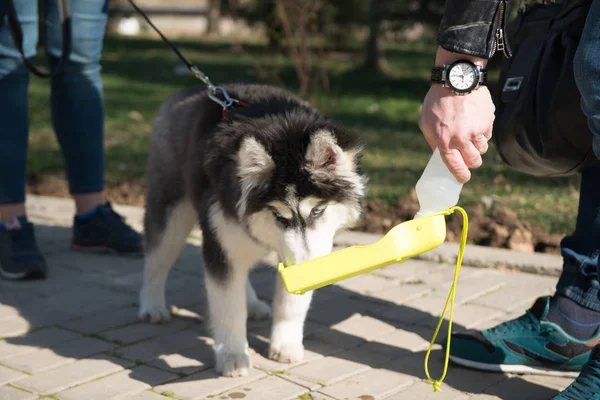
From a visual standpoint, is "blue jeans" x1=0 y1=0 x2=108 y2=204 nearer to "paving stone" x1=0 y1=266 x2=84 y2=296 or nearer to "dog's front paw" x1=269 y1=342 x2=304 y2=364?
"paving stone" x1=0 y1=266 x2=84 y2=296

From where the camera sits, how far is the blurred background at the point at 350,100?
553 centimetres

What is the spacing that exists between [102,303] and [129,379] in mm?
1053

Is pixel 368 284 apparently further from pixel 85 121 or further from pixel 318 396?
pixel 85 121

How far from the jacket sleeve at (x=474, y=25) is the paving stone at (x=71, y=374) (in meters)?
2.01

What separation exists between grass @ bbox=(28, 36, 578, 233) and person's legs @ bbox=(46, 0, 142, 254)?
59.6 inches

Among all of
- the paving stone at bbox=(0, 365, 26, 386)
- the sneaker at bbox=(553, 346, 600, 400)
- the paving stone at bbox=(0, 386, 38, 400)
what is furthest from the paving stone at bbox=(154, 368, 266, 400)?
the sneaker at bbox=(553, 346, 600, 400)

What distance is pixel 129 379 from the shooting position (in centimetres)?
335

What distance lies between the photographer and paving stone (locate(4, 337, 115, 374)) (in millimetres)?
3453

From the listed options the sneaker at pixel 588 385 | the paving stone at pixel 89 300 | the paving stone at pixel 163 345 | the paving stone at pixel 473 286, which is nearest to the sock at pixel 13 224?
the paving stone at pixel 89 300

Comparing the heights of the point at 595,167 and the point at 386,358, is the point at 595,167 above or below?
above

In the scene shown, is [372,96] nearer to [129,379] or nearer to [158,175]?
[158,175]

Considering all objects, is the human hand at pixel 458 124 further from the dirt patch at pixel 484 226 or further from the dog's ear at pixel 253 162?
the dirt patch at pixel 484 226

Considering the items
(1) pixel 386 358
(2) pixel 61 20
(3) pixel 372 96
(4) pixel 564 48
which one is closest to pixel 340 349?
(1) pixel 386 358

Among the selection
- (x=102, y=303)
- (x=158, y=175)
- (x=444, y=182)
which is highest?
(x=444, y=182)
